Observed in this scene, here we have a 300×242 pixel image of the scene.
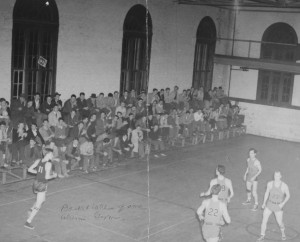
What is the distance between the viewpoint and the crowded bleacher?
53.8 feet

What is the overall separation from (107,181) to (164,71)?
1072cm

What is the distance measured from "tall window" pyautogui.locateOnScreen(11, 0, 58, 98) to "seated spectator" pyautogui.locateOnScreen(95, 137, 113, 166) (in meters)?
3.99

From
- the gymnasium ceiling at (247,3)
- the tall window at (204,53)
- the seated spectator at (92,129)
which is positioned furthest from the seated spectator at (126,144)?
the tall window at (204,53)

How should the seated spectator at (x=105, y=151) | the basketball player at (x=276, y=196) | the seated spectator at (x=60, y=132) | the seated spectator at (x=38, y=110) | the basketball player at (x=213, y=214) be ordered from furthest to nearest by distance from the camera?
the seated spectator at (x=38, y=110) → the seated spectator at (x=105, y=151) → the seated spectator at (x=60, y=132) → the basketball player at (x=276, y=196) → the basketball player at (x=213, y=214)

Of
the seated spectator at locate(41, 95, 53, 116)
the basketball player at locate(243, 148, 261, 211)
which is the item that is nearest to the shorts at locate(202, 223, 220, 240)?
the basketball player at locate(243, 148, 261, 211)

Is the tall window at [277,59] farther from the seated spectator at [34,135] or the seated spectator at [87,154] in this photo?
the seated spectator at [34,135]

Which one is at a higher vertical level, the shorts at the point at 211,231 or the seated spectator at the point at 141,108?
the seated spectator at the point at 141,108

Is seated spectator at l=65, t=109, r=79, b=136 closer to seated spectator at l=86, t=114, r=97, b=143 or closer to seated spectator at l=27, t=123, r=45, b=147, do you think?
seated spectator at l=86, t=114, r=97, b=143

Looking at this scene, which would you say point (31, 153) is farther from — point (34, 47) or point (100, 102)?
point (100, 102)

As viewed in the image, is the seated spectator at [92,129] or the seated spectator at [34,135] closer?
the seated spectator at [34,135]

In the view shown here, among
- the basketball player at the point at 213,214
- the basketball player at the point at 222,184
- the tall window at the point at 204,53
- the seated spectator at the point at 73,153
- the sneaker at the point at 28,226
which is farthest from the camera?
the tall window at the point at 204,53

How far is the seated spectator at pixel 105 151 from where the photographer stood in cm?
1766

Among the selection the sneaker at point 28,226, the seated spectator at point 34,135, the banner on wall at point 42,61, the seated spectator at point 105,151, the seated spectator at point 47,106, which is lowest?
the sneaker at point 28,226

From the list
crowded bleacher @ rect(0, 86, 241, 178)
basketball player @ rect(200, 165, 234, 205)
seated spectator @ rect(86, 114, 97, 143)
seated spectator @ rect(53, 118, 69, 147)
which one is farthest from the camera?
seated spectator @ rect(86, 114, 97, 143)
